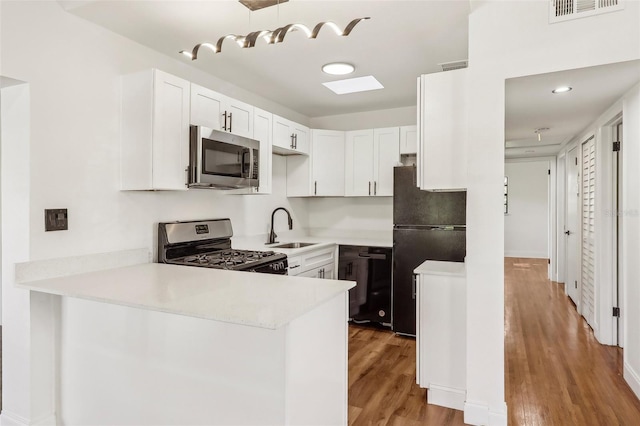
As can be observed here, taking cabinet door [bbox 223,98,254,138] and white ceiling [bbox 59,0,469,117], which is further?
cabinet door [bbox 223,98,254,138]

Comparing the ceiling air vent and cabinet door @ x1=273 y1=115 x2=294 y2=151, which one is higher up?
the ceiling air vent

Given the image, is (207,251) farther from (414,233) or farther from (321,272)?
(414,233)

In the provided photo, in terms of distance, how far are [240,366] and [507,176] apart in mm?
9047

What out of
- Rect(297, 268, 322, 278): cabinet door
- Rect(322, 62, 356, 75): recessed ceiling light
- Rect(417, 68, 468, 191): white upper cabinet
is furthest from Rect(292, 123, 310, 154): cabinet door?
Rect(417, 68, 468, 191): white upper cabinet

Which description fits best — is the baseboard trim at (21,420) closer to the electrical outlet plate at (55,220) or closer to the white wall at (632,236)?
the electrical outlet plate at (55,220)

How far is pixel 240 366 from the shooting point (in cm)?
161

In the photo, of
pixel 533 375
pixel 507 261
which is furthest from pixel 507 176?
pixel 533 375

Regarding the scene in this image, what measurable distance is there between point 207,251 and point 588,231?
3761 mm

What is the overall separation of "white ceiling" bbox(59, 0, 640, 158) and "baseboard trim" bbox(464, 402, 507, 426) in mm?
1880

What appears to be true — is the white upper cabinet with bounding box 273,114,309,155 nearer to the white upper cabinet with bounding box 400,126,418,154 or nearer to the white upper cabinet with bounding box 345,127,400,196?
the white upper cabinet with bounding box 345,127,400,196

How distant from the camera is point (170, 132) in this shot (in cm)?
267

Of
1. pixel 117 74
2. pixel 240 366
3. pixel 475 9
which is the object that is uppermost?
pixel 475 9

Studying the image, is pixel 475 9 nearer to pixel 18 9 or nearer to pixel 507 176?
pixel 18 9

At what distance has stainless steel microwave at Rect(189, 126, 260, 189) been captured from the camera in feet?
9.19
